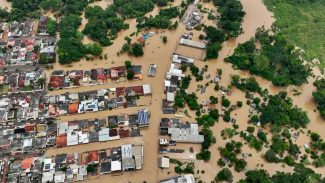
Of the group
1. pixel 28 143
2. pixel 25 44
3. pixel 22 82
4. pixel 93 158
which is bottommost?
pixel 93 158

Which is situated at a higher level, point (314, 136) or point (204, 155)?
point (314, 136)

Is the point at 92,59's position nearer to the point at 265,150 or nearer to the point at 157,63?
the point at 157,63

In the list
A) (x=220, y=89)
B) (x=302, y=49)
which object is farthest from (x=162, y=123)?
(x=302, y=49)

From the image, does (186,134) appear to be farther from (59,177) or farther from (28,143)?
(28,143)

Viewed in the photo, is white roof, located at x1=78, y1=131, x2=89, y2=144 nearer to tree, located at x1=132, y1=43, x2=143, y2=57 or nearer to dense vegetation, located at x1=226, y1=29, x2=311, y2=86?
tree, located at x1=132, y1=43, x2=143, y2=57

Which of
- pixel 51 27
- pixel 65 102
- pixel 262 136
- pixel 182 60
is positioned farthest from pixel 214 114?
pixel 51 27

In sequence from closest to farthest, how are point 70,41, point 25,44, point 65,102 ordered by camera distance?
point 65,102 < point 70,41 < point 25,44
